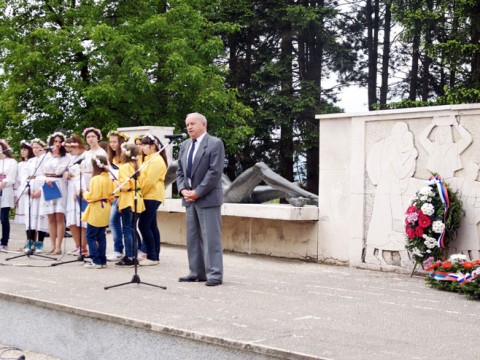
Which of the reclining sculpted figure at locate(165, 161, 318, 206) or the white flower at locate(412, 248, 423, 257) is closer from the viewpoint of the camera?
the white flower at locate(412, 248, 423, 257)

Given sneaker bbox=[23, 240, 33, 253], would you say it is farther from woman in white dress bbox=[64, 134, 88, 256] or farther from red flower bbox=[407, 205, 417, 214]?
red flower bbox=[407, 205, 417, 214]

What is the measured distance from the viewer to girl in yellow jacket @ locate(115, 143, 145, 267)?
983cm

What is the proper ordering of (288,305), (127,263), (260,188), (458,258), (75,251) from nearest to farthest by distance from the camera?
(288,305) → (458,258) → (127,263) → (75,251) → (260,188)

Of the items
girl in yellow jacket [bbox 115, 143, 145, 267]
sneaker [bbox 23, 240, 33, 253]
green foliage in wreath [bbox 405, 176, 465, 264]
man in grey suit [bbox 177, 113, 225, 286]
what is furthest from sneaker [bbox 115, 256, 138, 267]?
green foliage in wreath [bbox 405, 176, 465, 264]

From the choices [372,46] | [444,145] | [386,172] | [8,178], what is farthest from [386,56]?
[444,145]

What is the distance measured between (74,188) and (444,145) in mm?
5379

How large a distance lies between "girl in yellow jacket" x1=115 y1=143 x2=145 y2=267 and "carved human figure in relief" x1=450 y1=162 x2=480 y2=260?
4.01 metres

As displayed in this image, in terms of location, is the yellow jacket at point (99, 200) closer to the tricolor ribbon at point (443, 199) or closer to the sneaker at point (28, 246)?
the sneaker at point (28, 246)

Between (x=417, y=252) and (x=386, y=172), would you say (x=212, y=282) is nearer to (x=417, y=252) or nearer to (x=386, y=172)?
(x=417, y=252)

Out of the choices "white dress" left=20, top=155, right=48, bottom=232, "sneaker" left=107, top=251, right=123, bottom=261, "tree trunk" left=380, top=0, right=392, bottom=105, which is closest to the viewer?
"sneaker" left=107, top=251, right=123, bottom=261

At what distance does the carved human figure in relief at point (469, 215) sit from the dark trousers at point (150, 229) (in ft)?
12.8

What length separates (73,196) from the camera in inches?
451

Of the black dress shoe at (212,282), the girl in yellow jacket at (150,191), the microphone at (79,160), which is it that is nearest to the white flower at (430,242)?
the black dress shoe at (212,282)

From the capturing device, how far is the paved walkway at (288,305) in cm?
554
